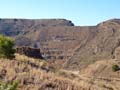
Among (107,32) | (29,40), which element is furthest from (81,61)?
(29,40)

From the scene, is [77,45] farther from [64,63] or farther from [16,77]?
[16,77]

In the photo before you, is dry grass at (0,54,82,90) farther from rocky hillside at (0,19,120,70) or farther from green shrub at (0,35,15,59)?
rocky hillside at (0,19,120,70)

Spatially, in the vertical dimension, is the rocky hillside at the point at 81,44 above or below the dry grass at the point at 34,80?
below

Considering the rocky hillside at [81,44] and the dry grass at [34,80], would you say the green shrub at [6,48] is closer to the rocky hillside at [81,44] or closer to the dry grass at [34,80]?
the dry grass at [34,80]

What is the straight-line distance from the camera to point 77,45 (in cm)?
18750

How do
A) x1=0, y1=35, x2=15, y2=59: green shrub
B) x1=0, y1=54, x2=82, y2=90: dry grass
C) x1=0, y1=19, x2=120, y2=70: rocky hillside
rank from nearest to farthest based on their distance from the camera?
1. x1=0, y1=54, x2=82, y2=90: dry grass
2. x1=0, y1=35, x2=15, y2=59: green shrub
3. x1=0, y1=19, x2=120, y2=70: rocky hillside

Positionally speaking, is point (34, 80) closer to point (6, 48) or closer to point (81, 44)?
point (6, 48)

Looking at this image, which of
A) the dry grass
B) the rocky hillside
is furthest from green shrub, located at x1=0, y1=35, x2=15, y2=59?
the rocky hillside

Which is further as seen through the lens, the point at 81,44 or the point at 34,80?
the point at 81,44

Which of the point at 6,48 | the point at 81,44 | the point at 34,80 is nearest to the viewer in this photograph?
the point at 34,80

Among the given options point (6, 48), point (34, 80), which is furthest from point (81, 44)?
point (34, 80)

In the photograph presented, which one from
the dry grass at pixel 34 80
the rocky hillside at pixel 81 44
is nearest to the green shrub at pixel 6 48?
the dry grass at pixel 34 80

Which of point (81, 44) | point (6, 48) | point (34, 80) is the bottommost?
point (81, 44)

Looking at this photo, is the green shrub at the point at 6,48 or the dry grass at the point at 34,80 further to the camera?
the green shrub at the point at 6,48
